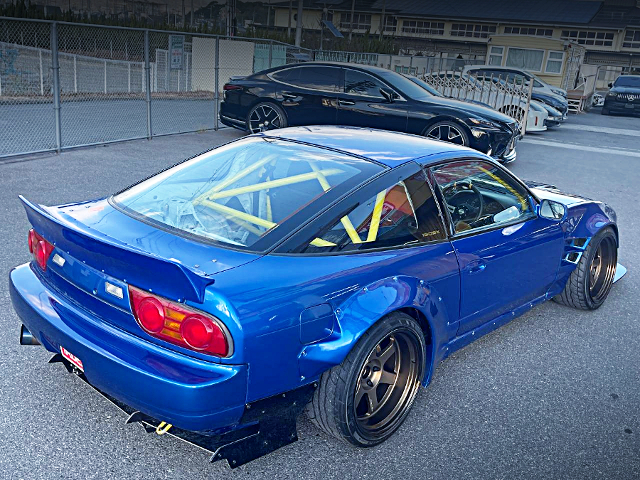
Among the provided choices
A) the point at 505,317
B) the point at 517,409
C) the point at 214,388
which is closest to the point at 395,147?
the point at 505,317

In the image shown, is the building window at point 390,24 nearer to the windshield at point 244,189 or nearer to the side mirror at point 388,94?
the side mirror at point 388,94

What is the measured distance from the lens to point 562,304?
484cm

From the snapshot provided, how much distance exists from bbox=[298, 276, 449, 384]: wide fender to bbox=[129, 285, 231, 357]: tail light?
39 cm

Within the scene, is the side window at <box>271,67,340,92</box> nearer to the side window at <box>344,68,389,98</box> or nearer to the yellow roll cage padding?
the side window at <box>344,68,389,98</box>

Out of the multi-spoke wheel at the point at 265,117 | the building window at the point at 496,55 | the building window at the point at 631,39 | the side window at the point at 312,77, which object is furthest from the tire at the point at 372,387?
the building window at the point at 631,39

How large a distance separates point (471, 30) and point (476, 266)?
61.0 m

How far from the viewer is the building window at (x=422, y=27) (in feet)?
198

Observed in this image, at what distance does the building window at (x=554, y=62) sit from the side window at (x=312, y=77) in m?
19.3

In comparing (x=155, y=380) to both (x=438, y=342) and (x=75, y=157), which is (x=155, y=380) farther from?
(x=75, y=157)

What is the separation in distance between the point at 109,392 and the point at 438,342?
1618 millimetres

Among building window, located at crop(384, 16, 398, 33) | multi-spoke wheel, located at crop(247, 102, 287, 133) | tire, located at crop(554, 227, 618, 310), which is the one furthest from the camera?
building window, located at crop(384, 16, 398, 33)

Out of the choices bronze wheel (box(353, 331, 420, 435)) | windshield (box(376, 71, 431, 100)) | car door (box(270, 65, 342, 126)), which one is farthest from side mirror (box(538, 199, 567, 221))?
car door (box(270, 65, 342, 126))

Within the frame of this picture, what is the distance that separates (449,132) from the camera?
10.3m

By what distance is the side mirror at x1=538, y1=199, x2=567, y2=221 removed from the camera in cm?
393
